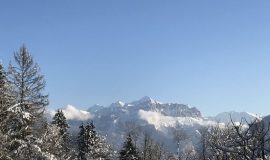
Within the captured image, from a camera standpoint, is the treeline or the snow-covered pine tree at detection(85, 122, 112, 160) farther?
the snow-covered pine tree at detection(85, 122, 112, 160)

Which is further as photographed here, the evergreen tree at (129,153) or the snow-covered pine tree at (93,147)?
the snow-covered pine tree at (93,147)

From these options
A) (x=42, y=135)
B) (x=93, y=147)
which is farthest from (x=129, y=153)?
(x=42, y=135)

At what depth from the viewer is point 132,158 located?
185ft

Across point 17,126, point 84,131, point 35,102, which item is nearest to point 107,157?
point 84,131

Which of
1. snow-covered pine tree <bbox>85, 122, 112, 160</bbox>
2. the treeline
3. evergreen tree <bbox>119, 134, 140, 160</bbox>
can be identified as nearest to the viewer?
the treeline

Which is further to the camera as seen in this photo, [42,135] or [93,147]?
[93,147]

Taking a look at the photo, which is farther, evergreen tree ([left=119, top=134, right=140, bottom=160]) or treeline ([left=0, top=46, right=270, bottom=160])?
evergreen tree ([left=119, top=134, right=140, bottom=160])

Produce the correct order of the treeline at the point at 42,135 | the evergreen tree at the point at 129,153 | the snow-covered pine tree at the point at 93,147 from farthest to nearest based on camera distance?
the snow-covered pine tree at the point at 93,147 < the evergreen tree at the point at 129,153 < the treeline at the point at 42,135

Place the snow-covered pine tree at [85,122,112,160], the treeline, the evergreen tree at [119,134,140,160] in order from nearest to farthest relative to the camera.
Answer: the treeline
the evergreen tree at [119,134,140,160]
the snow-covered pine tree at [85,122,112,160]

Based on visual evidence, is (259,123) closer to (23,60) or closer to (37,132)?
(37,132)

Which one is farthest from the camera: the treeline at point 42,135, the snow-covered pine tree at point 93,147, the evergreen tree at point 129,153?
the snow-covered pine tree at point 93,147

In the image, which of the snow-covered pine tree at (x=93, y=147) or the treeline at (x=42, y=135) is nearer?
the treeline at (x=42, y=135)

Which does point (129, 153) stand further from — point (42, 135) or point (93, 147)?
point (42, 135)

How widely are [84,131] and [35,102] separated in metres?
26.1
